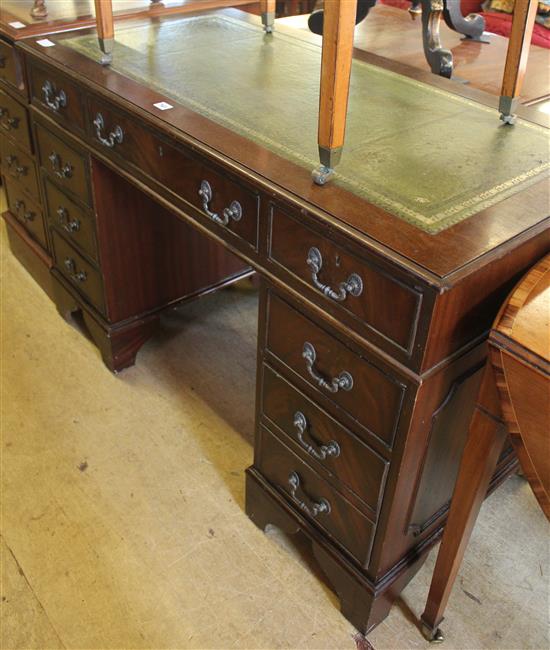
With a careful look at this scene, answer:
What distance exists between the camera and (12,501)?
1.73 meters

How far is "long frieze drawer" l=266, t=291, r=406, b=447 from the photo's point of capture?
3.71 feet

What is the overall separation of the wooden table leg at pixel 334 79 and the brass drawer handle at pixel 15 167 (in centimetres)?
136

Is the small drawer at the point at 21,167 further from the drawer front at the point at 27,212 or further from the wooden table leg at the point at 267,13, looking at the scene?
the wooden table leg at the point at 267,13

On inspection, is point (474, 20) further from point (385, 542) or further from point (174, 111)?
point (385, 542)

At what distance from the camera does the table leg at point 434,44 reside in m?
1.70

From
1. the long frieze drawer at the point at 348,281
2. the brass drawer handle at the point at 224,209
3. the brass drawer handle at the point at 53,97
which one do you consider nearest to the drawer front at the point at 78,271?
the brass drawer handle at the point at 53,97

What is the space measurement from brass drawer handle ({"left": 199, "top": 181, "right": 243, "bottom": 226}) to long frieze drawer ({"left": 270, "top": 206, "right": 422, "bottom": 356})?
0.33 feet

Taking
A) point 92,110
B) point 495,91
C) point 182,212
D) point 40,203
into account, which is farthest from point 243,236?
point 40,203

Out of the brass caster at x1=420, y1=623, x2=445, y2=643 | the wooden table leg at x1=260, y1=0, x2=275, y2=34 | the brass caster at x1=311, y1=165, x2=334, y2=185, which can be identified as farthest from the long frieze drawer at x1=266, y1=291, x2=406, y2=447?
the wooden table leg at x1=260, y1=0, x2=275, y2=34

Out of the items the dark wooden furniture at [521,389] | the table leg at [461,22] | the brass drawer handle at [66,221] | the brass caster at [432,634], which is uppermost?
the table leg at [461,22]

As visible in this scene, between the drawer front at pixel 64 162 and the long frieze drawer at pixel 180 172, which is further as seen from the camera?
the drawer front at pixel 64 162

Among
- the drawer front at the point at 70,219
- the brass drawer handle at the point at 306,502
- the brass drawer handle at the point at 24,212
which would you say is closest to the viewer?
the brass drawer handle at the point at 306,502

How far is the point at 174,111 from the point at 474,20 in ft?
3.90

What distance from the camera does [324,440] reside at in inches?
52.6
